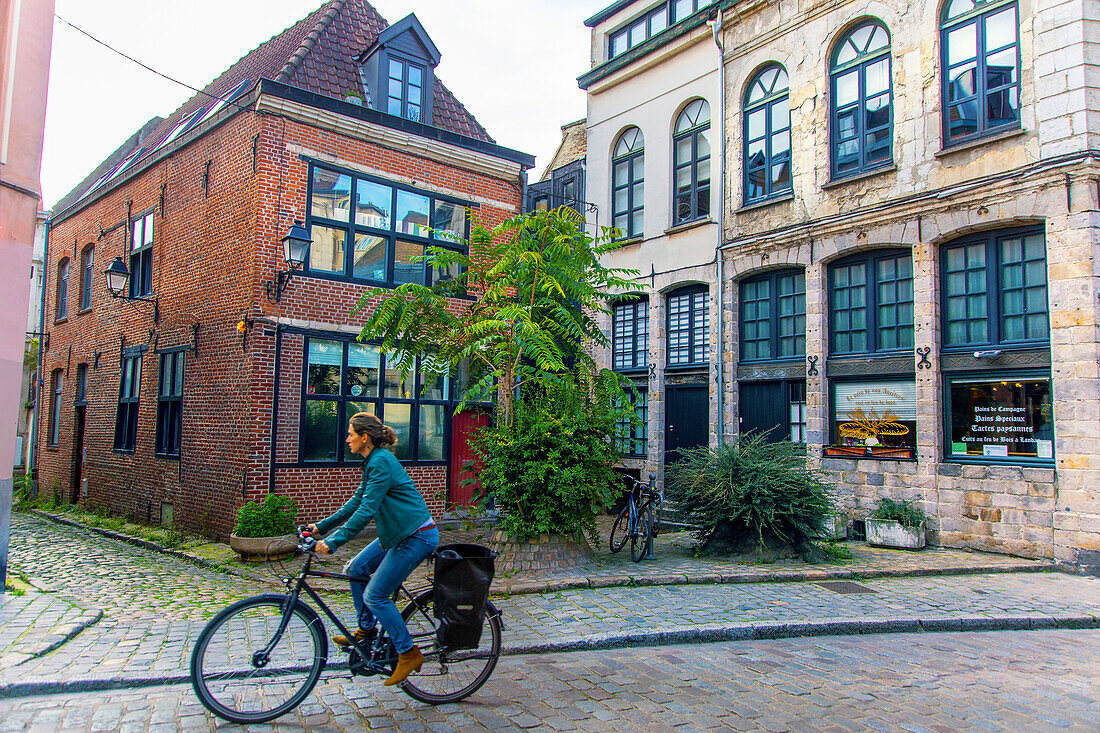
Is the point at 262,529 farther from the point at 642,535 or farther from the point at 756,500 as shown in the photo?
the point at 756,500

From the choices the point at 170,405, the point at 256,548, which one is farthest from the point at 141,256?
the point at 256,548

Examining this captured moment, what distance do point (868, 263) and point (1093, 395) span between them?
4026 millimetres

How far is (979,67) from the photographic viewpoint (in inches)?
432

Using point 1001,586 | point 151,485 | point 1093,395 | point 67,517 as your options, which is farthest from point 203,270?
point 1093,395

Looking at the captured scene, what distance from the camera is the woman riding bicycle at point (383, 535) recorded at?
4516 mm

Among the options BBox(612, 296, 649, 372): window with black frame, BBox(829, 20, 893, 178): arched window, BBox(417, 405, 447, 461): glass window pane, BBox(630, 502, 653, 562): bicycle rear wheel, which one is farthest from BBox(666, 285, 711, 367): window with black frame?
BBox(630, 502, 653, 562): bicycle rear wheel

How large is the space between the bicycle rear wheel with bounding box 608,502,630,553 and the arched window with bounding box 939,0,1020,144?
753cm

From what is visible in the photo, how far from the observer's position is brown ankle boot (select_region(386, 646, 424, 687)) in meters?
4.49

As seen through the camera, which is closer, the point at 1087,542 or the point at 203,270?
the point at 1087,542

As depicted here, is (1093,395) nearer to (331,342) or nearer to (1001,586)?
(1001,586)

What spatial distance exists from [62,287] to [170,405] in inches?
333

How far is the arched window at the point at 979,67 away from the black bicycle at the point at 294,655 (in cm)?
1040

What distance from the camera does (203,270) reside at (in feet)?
40.5

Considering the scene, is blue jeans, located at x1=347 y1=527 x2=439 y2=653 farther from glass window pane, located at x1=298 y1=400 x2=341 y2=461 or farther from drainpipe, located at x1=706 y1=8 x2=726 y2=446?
drainpipe, located at x1=706 y1=8 x2=726 y2=446
